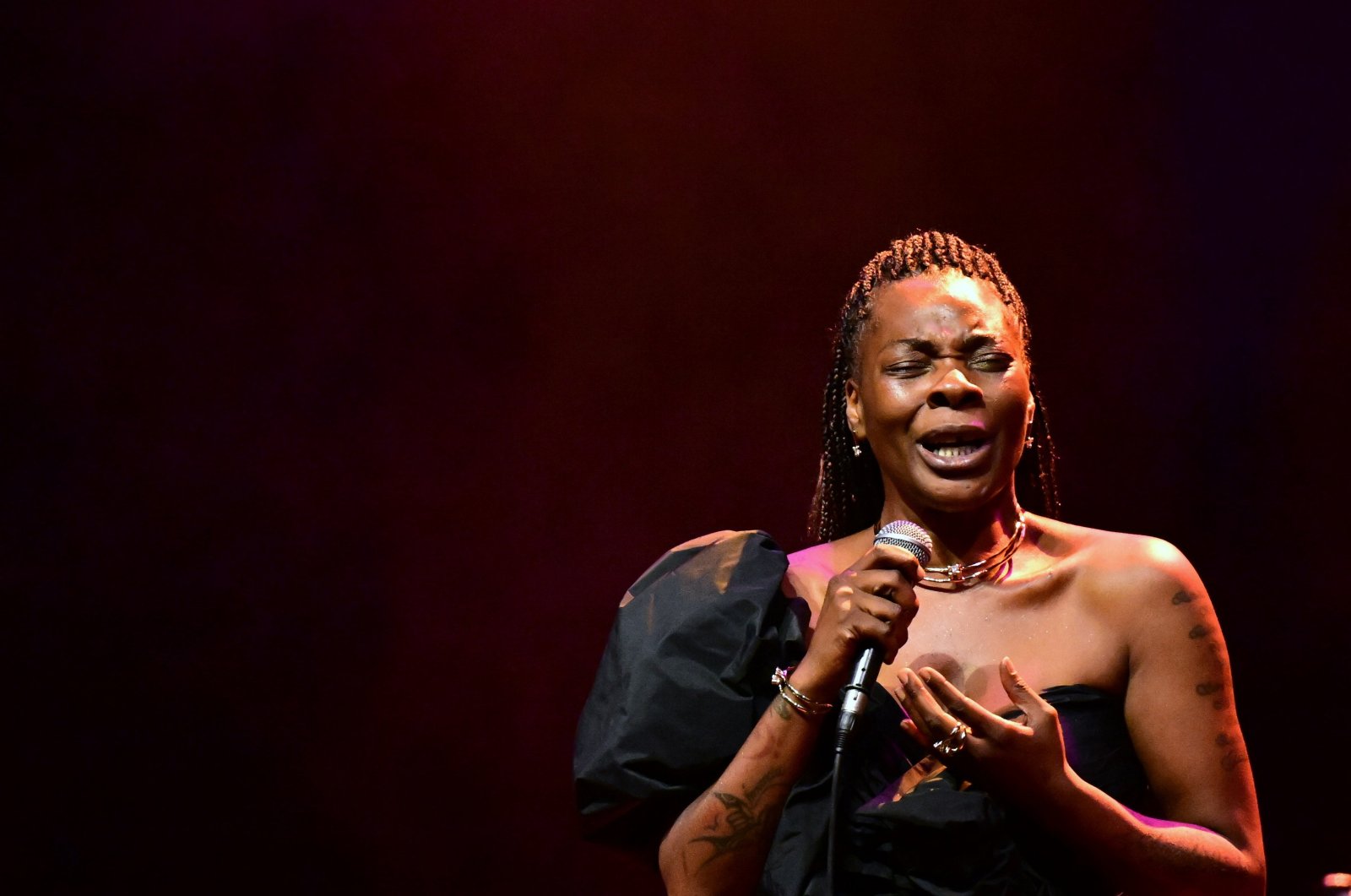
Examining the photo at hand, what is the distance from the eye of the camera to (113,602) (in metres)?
2.95

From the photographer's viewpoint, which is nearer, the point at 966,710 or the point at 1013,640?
the point at 966,710

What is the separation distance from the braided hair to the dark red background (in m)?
0.67

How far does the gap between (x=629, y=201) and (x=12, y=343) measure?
1.30 m

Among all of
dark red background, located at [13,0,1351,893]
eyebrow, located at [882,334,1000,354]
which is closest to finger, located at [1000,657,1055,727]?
eyebrow, located at [882,334,1000,354]

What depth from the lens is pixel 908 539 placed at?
1857mm

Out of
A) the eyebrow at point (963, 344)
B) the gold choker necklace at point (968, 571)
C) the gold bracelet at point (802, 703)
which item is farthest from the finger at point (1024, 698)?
the eyebrow at point (963, 344)

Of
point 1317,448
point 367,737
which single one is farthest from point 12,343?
point 1317,448

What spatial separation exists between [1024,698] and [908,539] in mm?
241

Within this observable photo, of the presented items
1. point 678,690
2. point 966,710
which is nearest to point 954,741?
point 966,710

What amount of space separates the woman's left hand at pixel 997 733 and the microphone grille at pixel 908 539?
16 cm

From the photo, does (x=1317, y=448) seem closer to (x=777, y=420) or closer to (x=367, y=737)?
(x=777, y=420)

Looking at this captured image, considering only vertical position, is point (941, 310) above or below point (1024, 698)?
above

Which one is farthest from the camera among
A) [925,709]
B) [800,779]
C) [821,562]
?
[821,562]

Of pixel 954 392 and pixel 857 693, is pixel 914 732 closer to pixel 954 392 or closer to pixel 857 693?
pixel 857 693
